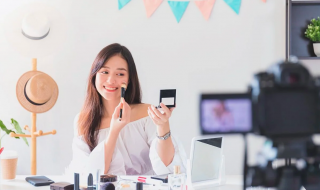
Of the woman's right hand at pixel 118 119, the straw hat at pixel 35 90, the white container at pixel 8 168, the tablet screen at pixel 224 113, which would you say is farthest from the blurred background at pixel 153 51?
the tablet screen at pixel 224 113

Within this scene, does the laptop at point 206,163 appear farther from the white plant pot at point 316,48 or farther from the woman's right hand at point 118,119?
the white plant pot at point 316,48

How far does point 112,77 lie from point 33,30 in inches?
31.2

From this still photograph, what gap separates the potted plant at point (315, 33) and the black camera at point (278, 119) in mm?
2179

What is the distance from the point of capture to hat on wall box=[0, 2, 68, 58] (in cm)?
235

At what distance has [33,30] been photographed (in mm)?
2369

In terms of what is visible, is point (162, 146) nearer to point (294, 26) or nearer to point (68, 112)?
point (68, 112)

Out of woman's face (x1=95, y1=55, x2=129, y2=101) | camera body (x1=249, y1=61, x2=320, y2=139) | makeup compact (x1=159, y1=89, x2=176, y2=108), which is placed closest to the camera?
camera body (x1=249, y1=61, x2=320, y2=139)

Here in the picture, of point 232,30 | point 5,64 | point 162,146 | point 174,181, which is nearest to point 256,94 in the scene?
point 174,181

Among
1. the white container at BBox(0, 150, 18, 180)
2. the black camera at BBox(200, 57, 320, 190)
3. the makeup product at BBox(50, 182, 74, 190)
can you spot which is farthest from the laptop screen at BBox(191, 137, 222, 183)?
the black camera at BBox(200, 57, 320, 190)

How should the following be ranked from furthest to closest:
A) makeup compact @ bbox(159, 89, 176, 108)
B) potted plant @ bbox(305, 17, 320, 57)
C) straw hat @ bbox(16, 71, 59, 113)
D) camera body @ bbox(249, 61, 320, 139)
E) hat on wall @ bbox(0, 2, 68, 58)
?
potted plant @ bbox(305, 17, 320, 57), hat on wall @ bbox(0, 2, 68, 58), straw hat @ bbox(16, 71, 59, 113), makeup compact @ bbox(159, 89, 176, 108), camera body @ bbox(249, 61, 320, 139)

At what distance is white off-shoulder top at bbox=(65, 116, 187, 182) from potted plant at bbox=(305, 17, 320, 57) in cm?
127

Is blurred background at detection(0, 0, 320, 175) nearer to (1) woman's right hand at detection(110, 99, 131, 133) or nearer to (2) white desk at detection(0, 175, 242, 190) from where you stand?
(1) woman's right hand at detection(110, 99, 131, 133)

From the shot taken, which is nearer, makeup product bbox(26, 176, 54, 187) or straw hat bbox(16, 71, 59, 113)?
makeup product bbox(26, 176, 54, 187)

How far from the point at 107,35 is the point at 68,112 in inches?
23.6
